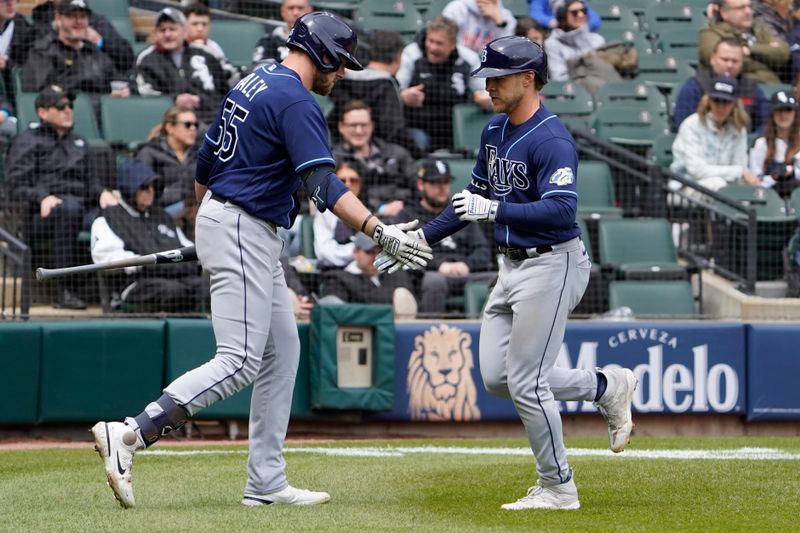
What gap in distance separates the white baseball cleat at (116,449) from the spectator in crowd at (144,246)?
4.73 metres

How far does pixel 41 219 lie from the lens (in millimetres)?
10195

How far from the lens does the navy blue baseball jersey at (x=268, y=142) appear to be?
210 inches

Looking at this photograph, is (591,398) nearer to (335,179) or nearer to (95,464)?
(335,179)

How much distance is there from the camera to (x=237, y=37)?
1324cm

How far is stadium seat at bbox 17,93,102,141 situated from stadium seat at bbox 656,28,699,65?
6681 millimetres

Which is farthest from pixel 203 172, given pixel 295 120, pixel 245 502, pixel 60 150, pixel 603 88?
pixel 603 88

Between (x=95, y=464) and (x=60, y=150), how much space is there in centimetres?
357

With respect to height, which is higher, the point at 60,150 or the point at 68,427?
the point at 60,150

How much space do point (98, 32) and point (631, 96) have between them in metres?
5.21

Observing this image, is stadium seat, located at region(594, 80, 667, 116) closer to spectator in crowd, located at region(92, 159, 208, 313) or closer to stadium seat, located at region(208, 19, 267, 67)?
stadium seat, located at region(208, 19, 267, 67)

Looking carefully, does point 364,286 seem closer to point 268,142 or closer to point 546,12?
point 546,12

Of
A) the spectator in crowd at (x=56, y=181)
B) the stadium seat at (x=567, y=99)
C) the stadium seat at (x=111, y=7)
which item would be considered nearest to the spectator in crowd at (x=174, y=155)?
the spectator in crowd at (x=56, y=181)

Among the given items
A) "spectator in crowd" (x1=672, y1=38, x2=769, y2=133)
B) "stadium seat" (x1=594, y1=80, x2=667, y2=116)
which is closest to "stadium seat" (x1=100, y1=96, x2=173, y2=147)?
"stadium seat" (x1=594, y1=80, x2=667, y2=116)

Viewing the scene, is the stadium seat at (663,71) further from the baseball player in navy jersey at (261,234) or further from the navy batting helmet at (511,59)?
the baseball player in navy jersey at (261,234)
